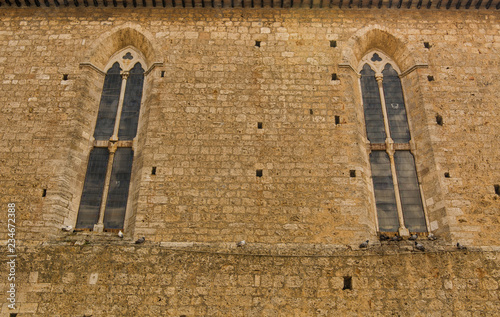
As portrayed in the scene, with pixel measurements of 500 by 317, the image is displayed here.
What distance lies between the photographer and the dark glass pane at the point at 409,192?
315 inches

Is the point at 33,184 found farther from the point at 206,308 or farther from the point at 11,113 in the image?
the point at 206,308

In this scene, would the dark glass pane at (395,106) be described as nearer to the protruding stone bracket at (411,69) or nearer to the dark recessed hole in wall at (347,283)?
the protruding stone bracket at (411,69)

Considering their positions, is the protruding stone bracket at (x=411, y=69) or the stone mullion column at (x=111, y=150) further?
the protruding stone bracket at (x=411, y=69)

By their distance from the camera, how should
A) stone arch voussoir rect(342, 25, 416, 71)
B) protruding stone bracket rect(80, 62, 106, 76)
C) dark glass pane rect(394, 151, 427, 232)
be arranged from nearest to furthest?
dark glass pane rect(394, 151, 427, 232), protruding stone bracket rect(80, 62, 106, 76), stone arch voussoir rect(342, 25, 416, 71)

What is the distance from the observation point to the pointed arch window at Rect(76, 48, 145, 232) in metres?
8.06

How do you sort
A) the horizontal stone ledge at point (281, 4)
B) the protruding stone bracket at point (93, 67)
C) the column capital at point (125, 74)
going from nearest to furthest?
the protruding stone bracket at point (93, 67)
the column capital at point (125, 74)
the horizontal stone ledge at point (281, 4)

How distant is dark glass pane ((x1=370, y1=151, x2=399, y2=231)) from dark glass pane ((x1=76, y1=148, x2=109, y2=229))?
5.29 m

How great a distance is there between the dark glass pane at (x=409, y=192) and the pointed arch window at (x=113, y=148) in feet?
17.3

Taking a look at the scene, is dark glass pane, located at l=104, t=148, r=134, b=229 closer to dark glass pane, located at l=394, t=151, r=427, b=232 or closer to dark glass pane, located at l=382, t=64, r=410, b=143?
dark glass pane, located at l=394, t=151, r=427, b=232

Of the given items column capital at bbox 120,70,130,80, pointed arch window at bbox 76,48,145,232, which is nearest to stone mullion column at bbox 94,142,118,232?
pointed arch window at bbox 76,48,145,232

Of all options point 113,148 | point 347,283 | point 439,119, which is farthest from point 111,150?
point 439,119

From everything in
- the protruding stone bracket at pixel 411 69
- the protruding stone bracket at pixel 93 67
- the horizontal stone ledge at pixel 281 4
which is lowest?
the protruding stone bracket at pixel 93 67

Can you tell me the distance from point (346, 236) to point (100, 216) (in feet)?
14.7

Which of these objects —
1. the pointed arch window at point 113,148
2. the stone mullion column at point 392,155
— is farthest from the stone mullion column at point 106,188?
the stone mullion column at point 392,155
